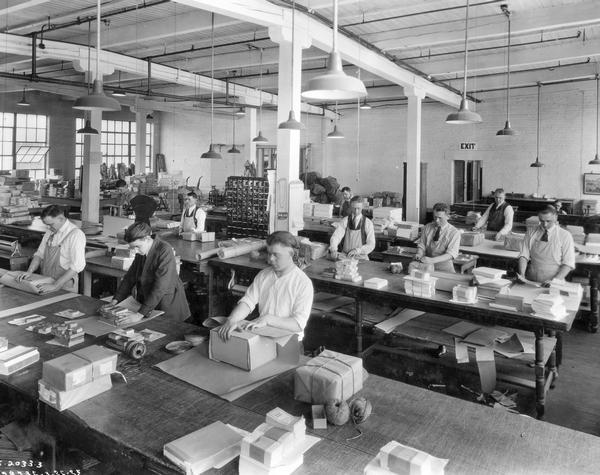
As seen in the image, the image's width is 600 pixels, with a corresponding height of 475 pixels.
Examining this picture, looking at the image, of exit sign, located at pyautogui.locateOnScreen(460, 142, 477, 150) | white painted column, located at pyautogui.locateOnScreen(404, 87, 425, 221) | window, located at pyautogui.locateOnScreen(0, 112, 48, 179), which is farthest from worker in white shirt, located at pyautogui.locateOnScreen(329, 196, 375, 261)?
window, located at pyautogui.locateOnScreen(0, 112, 48, 179)

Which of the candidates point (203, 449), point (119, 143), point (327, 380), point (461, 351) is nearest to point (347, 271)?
point (461, 351)

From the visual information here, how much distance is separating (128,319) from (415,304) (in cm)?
264

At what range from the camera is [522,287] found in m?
5.28

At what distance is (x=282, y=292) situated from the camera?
13.0 ft

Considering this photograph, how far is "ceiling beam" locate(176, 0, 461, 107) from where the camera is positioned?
23.4ft

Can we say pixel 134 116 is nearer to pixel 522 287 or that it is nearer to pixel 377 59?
pixel 377 59

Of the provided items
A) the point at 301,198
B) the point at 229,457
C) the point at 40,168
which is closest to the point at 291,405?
the point at 229,457

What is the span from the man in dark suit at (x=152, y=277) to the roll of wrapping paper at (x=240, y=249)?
2.10 meters

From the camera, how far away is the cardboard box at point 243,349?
122 inches

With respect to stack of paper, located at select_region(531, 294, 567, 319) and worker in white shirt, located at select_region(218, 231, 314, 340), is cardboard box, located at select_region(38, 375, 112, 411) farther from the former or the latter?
stack of paper, located at select_region(531, 294, 567, 319)

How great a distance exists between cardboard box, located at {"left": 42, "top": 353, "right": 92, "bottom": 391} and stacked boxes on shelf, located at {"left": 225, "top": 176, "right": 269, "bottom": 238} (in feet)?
19.0

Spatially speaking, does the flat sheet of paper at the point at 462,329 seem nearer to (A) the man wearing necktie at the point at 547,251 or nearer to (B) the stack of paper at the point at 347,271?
(B) the stack of paper at the point at 347,271

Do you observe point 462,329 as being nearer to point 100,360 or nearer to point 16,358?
point 100,360

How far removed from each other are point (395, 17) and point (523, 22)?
2134 millimetres
